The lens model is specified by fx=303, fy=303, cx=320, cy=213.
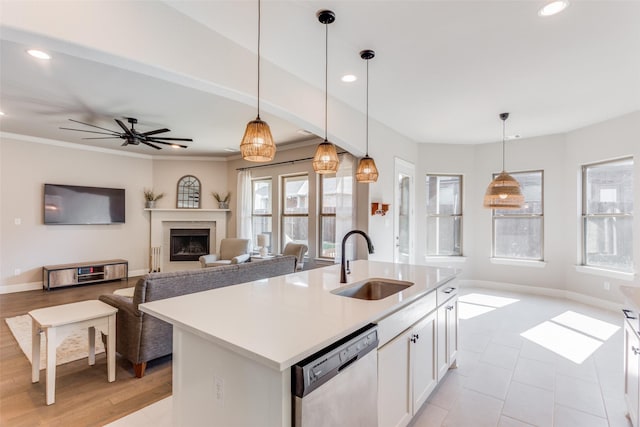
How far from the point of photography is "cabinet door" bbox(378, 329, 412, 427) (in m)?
1.60

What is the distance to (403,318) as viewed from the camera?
70.5 inches

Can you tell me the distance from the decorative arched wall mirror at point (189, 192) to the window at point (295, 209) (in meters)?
2.66

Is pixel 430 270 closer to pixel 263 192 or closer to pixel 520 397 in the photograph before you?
pixel 520 397

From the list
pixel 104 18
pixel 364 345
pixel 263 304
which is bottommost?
pixel 364 345

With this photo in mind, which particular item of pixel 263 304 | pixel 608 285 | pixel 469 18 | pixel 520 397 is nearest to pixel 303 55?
pixel 469 18

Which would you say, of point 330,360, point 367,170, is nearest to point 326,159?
point 367,170

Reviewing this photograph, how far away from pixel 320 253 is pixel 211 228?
3.35 metres

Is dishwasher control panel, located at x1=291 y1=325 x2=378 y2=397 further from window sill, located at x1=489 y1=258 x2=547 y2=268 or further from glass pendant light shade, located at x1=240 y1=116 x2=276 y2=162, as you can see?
window sill, located at x1=489 y1=258 x2=547 y2=268

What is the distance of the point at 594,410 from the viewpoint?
224cm

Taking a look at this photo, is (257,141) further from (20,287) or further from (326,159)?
(20,287)

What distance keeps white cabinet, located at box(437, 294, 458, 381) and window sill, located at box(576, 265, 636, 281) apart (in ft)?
11.6

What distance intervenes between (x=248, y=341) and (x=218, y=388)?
343 mm

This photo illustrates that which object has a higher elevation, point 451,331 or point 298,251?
point 298,251

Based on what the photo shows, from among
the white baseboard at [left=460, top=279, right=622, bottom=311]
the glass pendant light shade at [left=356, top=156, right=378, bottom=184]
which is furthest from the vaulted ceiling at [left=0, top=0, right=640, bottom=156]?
the white baseboard at [left=460, top=279, right=622, bottom=311]
